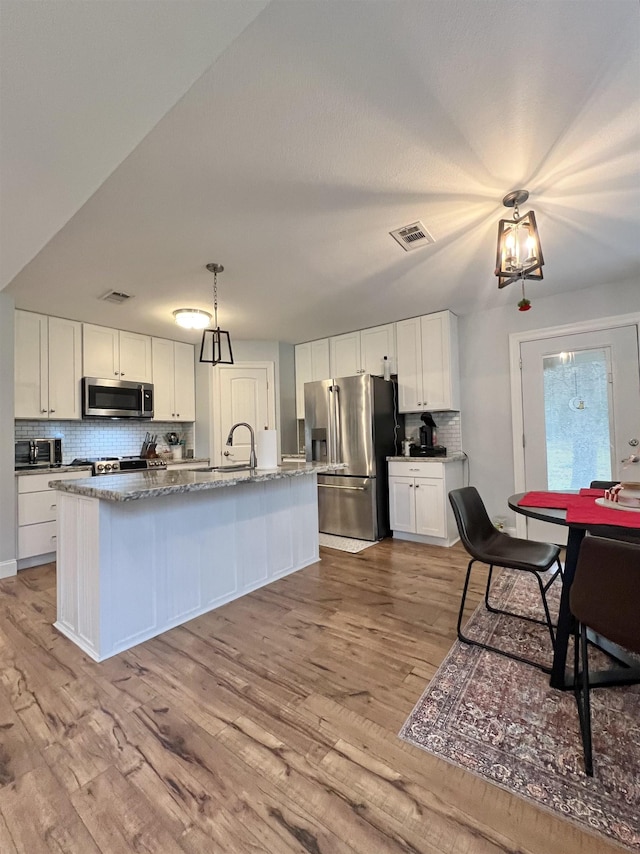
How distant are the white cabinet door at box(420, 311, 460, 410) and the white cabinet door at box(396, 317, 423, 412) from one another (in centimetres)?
6

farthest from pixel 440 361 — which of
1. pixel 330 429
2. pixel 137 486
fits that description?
pixel 137 486

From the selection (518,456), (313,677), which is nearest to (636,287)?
(518,456)

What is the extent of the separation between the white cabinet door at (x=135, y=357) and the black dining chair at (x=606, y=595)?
4.55m

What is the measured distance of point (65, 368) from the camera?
3906mm

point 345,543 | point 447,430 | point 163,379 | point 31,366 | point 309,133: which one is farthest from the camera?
point 163,379

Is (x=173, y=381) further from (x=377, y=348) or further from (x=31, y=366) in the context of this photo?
(x=377, y=348)

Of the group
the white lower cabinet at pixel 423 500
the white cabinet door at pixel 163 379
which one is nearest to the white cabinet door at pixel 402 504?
the white lower cabinet at pixel 423 500

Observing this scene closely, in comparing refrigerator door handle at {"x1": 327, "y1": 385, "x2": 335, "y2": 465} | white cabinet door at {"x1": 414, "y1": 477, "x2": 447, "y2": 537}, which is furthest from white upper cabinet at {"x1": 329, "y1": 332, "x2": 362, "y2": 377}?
white cabinet door at {"x1": 414, "y1": 477, "x2": 447, "y2": 537}

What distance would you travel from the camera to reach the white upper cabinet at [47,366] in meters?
3.62

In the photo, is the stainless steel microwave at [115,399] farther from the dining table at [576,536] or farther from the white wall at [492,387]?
the dining table at [576,536]

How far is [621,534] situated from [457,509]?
812 mm

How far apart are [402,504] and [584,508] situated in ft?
7.68

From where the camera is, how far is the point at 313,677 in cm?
175

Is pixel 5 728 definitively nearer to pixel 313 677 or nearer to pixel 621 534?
pixel 313 677
